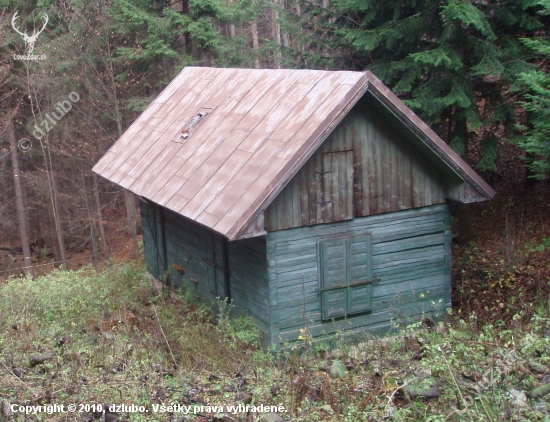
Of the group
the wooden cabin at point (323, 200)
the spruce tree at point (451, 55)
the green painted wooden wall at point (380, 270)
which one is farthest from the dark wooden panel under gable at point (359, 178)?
the spruce tree at point (451, 55)

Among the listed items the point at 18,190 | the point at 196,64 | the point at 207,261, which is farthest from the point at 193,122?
the point at 18,190

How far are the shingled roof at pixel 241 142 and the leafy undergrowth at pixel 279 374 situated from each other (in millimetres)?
1985

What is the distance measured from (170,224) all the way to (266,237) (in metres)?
4.75

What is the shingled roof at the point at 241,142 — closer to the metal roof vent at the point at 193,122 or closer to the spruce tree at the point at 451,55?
the metal roof vent at the point at 193,122

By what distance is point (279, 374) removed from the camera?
24.2 feet

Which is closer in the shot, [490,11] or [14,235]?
[490,11]

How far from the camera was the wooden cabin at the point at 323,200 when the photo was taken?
9.54 m

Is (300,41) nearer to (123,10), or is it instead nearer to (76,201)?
(123,10)

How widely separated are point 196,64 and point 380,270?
14.6 metres

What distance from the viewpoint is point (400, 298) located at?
10.5 meters

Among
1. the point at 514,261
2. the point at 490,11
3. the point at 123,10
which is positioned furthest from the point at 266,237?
the point at 123,10

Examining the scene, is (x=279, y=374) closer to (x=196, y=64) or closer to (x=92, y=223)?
(x=196, y=64)

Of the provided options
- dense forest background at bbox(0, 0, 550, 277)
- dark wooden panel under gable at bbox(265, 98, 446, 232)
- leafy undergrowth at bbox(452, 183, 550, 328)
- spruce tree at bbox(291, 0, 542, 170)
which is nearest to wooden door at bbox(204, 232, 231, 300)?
dark wooden panel under gable at bbox(265, 98, 446, 232)

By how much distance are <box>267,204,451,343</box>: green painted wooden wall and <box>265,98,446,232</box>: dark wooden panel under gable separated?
0.19m
